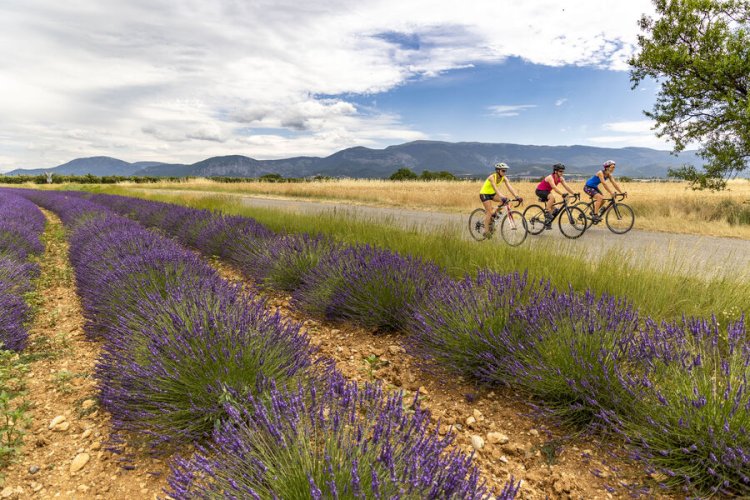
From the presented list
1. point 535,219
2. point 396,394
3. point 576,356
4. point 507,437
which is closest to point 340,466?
point 396,394

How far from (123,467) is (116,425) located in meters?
0.35

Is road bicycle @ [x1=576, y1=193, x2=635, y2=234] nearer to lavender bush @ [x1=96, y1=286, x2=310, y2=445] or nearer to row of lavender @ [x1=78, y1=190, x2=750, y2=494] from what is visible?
row of lavender @ [x1=78, y1=190, x2=750, y2=494]

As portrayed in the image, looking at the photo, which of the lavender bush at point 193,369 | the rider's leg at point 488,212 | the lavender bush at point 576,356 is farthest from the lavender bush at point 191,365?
the rider's leg at point 488,212

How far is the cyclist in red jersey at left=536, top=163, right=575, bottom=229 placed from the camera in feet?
33.3

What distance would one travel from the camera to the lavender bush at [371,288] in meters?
4.02

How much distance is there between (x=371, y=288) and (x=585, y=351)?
2.12 m

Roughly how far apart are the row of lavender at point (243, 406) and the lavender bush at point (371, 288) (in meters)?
1.17

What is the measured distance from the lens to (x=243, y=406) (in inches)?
75.2

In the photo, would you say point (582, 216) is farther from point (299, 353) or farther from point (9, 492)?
point (9, 492)

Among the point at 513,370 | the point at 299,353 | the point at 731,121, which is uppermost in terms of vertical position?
the point at 731,121

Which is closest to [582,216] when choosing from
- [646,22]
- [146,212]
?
[646,22]

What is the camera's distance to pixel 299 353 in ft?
8.34

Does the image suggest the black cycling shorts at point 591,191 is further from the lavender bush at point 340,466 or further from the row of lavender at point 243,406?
the lavender bush at point 340,466

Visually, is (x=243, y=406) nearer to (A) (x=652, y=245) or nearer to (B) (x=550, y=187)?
(A) (x=652, y=245)
